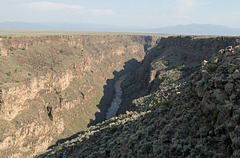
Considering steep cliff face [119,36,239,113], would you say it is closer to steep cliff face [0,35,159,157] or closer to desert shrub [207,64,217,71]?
steep cliff face [0,35,159,157]

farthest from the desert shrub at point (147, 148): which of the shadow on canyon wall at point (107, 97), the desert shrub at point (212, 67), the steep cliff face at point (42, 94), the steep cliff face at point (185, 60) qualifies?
the shadow on canyon wall at point (107, 97)

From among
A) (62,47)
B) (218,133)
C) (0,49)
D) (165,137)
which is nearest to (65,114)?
(0,49)

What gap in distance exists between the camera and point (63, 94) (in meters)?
66.0

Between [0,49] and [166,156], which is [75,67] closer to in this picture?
[0,49]

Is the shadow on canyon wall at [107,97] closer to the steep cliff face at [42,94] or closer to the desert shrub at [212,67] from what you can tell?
the steep cliff face at [42,94]

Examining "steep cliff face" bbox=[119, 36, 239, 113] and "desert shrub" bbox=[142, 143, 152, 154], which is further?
"steep cliff face" bbox=[119, 36, 239, 113]

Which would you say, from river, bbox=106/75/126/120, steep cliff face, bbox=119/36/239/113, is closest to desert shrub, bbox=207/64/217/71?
steep cliff face, bbox=119/36/239/113

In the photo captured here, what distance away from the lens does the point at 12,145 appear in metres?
43.3

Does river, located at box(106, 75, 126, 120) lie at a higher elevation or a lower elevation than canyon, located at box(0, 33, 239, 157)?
lower

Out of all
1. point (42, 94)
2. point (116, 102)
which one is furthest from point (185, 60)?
point (42, 94)

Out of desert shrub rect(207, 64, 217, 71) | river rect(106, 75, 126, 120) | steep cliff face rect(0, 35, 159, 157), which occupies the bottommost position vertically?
river rect(106, 75, 126, 120)

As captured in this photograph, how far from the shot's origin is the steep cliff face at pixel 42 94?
45.2 metres

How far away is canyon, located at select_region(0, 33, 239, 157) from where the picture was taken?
3325 cm

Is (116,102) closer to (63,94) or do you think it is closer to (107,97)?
(107,97)
